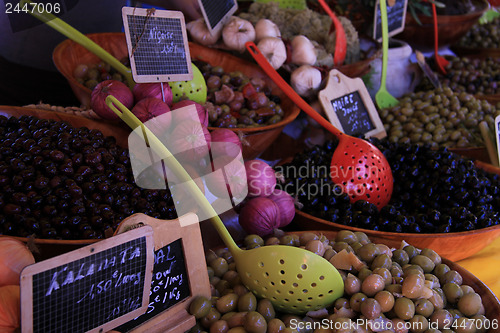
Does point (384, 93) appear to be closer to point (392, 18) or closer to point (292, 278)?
point (392, 18)

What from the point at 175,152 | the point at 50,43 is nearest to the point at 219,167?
the point at 175,152

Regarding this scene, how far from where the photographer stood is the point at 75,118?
53.2 inches

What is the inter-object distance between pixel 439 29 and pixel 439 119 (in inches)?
38.3

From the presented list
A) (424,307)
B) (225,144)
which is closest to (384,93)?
(225,144)

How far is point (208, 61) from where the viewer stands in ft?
6.48

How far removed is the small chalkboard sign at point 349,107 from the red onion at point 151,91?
64 cm

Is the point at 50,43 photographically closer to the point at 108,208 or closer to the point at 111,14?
the point at 111,14

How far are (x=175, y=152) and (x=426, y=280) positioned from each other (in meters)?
0.69

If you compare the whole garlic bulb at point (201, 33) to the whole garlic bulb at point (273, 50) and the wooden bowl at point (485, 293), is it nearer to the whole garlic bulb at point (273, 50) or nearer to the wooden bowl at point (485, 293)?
the whole garlic bulb at point (273, 50)

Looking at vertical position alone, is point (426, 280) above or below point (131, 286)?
below

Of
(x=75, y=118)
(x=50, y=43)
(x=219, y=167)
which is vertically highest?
(x=50, y=43)

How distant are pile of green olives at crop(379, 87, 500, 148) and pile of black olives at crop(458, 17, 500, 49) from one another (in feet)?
3.71

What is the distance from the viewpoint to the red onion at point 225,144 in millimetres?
1220

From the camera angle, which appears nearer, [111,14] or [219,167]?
[219,167]
